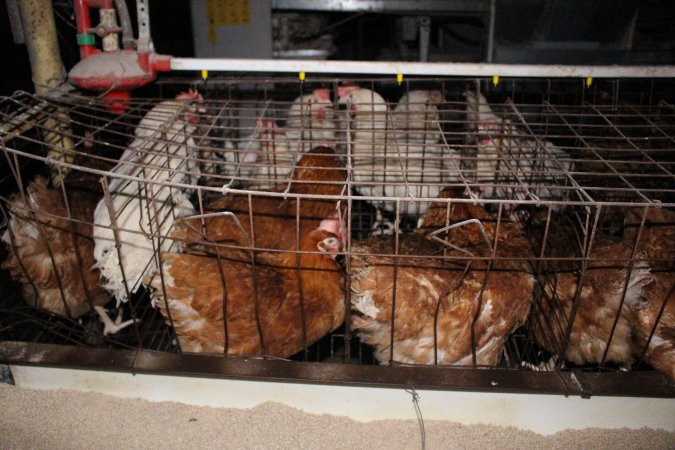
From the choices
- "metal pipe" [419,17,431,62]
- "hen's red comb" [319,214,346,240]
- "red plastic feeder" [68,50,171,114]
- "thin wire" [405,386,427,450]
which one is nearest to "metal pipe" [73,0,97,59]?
"red plastic feeder" [68,50,171,114]

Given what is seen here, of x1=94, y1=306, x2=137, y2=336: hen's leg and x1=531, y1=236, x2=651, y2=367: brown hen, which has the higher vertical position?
x1=531, y1=236, x2=651, y2=367: brown hen

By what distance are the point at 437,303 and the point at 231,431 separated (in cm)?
70

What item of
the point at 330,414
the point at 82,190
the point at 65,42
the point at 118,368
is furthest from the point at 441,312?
the point at 65,42

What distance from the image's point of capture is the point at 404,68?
190 cm

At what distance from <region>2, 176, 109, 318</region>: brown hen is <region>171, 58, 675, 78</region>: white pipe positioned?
2.17ft

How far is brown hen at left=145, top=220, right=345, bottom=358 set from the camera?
1504 mm

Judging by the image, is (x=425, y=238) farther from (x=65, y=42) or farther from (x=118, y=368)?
(x=65, y=42)

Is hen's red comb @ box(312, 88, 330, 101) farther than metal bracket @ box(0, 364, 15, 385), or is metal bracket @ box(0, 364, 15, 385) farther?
hen's red comb @ box(312, 88, 330, 101)

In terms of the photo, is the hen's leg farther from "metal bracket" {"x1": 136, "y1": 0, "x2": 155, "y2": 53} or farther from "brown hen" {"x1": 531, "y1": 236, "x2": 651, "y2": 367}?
"brown hen" {"x1": 531, "y1": 236, "x2": 651, "y2": 367}

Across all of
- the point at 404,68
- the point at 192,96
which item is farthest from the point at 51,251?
the point at 404,68

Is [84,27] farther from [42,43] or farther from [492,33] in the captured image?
[492,33]

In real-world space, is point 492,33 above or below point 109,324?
above

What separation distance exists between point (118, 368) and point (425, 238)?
1072 millimetres

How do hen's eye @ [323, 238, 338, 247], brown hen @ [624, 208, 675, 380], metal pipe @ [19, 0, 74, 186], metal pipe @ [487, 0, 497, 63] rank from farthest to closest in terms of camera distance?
1. metal pipe @ [487, 0, 497, 63]
2. metal pipe @ [19, 0, 74, 186]
3. hen's eye @ [323, 238, 338, 247]
4. brown hen @ [624, 208, 675, 380]
